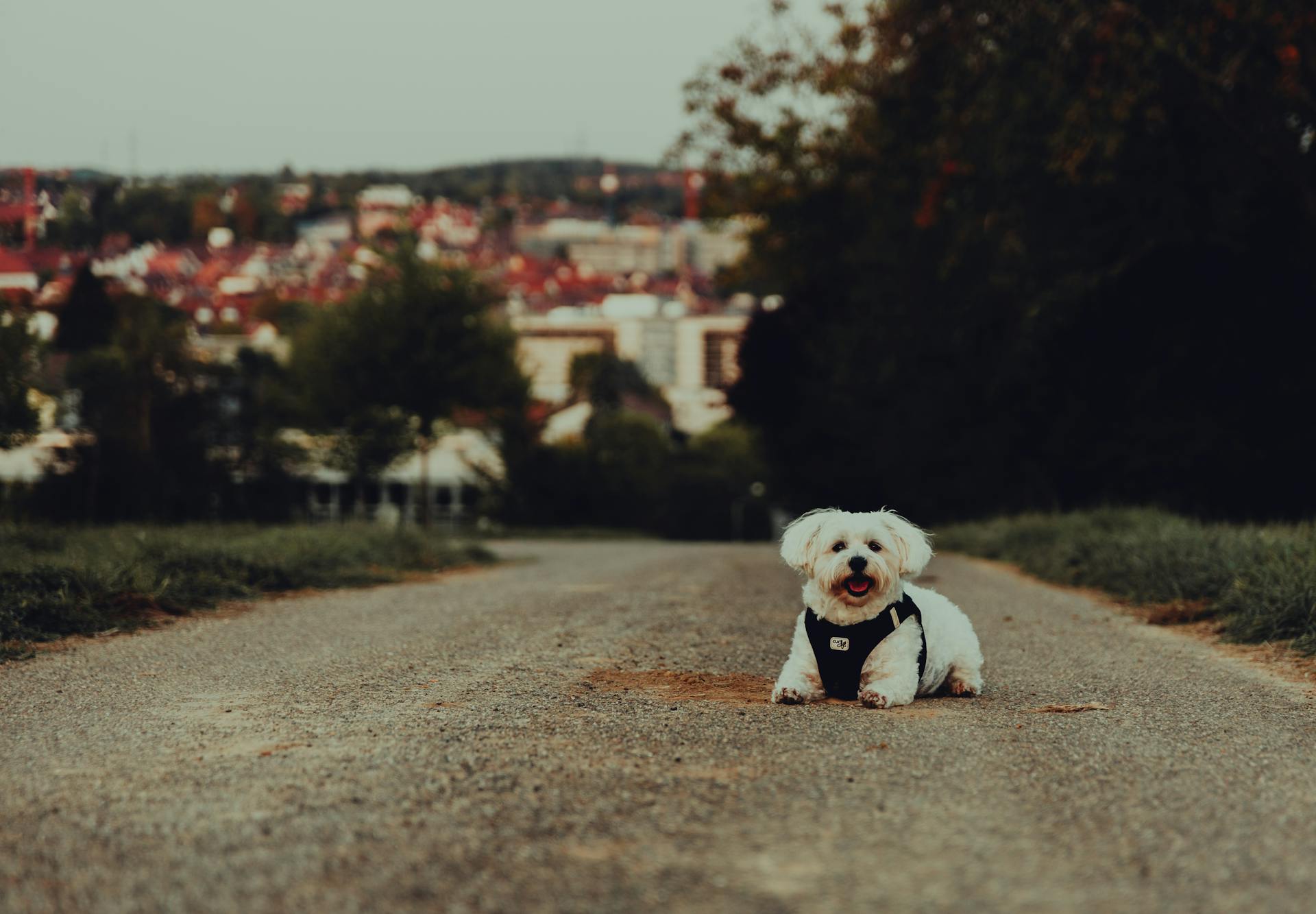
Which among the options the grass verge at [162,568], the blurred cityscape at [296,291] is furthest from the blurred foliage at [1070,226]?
the grass verge at [162,568]

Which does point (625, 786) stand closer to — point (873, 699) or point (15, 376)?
point (873, 699)

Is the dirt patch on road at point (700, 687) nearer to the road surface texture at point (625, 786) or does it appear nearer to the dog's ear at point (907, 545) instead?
the road surface texture at point (625, 786)

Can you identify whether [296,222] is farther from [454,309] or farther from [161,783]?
[161,783]

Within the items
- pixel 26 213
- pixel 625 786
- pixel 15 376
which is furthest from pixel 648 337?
pixel 625 786

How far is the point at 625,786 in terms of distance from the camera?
176 inches

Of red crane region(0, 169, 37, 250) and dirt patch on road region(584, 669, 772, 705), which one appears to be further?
red crane region(0, 169, 37, 250)

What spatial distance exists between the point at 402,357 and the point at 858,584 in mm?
26610

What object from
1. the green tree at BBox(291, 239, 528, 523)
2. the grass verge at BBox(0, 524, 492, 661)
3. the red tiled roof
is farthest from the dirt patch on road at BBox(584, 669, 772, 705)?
the green tree at BBox(291, 239, 528, 523)

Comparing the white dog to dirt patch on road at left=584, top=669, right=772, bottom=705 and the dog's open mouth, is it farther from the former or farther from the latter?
dirt patch on road at left=584, top=669, right=772, bottom=705

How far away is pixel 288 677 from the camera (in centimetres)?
713

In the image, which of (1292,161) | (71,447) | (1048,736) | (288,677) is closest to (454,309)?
(71,447)

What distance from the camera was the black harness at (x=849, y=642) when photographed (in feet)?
20.5

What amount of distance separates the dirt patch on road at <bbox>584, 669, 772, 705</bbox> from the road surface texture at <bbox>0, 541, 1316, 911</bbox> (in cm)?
4

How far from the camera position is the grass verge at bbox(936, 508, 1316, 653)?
30.4ft
